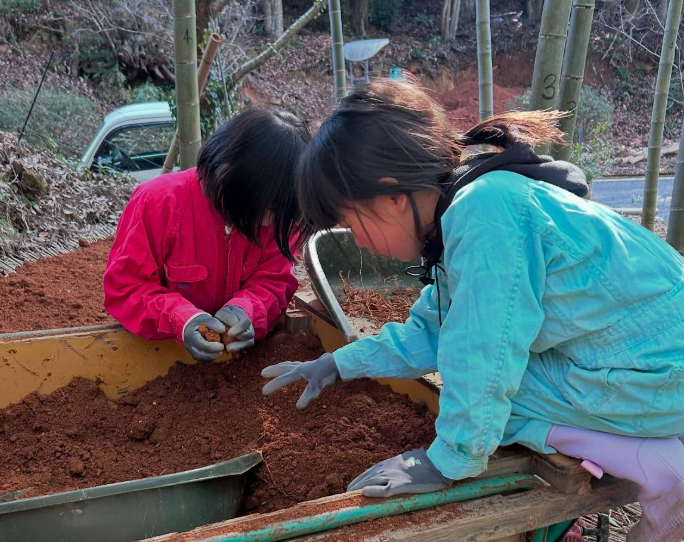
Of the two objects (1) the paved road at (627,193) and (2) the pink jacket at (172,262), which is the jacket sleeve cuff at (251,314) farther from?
(1) the paved road at (627,193)

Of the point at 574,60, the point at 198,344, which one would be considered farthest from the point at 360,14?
the point at 198,344

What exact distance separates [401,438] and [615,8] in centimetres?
1999

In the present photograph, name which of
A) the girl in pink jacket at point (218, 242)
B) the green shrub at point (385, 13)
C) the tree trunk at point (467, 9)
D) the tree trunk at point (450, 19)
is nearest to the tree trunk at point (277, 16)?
the green shrub at point (385, 13)

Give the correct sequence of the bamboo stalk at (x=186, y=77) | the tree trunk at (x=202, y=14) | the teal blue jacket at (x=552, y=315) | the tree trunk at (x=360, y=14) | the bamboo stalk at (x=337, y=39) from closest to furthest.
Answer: the teal blue jacket at (x=552, y=315)
the bamboo stalk at (x=186, y=77)
the bamboo stalk at (x=337, y=39)
the tree trunk at (x=202, y=14)
the tree trunk at (x=360, y=14)

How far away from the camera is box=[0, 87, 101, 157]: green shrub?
10250mm

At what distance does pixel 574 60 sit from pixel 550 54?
4.9 inches

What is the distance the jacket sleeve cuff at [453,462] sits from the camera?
1197mm

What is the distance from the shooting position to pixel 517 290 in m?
1.14

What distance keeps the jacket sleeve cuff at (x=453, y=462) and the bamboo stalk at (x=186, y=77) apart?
86.6 inches

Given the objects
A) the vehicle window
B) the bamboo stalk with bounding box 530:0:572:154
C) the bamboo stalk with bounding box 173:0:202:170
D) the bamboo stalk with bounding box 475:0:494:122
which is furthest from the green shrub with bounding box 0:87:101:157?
the bamboo stalk with bounding box 530:0:572:154

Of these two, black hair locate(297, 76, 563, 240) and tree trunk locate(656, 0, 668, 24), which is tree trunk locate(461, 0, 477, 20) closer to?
tree trunk locate(656, 0, 668, 24)

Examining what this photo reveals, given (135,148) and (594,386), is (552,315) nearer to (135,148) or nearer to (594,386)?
(594,386)

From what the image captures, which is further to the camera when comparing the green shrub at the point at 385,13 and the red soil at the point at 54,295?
the green shrub at the point at 385,13

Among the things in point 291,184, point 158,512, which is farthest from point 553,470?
point 291,184
